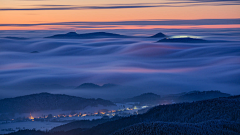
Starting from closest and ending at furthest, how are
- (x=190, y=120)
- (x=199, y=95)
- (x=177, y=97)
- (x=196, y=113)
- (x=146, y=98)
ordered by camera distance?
(x=190, y=120) < (x=196, y=113) < (x=177, y=97) < (x=199, y=95) < (x=146, y=98)

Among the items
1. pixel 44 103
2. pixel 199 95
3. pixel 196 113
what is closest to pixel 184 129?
pixel 196 113

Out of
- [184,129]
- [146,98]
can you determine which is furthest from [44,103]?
[184,129]

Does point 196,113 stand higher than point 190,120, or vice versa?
point 196,113

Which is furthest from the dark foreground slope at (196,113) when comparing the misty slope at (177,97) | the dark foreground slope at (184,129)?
the misty slope at (177,97)

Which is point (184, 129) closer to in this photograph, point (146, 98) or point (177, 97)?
point (177, 97)

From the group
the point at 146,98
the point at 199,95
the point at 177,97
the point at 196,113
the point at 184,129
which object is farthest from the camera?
the point at 146,98

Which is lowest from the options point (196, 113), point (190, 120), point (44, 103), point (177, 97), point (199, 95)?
point (190, 120)

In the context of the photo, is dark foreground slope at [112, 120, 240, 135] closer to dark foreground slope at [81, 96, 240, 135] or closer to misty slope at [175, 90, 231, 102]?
dark foreground slope at [81, 96, 240, 135]

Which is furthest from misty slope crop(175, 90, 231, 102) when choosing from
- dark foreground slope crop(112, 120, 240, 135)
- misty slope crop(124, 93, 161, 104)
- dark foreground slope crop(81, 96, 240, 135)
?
dark foreground slope crop(112, 120, 240, 135)

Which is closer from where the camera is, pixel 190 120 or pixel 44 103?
pixel 190 120
